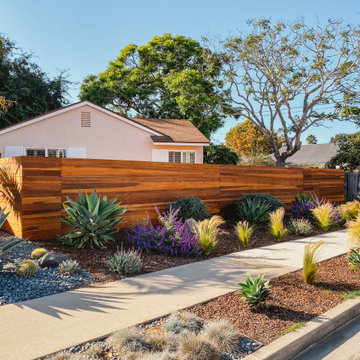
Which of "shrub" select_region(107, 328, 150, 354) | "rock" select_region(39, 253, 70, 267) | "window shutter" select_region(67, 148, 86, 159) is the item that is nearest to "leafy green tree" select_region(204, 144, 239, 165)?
"window shutter" select_region(67, 148, 86, 159)

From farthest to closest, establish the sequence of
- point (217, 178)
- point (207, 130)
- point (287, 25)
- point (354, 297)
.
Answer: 1. point (207, 130)
2. point (287, 25)
3. point (217, 178)
4. point (354, 297)

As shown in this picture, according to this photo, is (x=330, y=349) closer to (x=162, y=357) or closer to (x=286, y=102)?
(x=162, y=357)

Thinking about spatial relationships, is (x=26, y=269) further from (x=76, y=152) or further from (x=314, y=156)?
(x=314, y=156)

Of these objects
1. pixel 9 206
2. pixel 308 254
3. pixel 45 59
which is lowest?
pixel 308 254

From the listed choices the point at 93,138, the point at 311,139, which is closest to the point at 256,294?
the point at 93,138

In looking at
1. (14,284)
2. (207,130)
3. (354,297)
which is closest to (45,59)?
(207,130)

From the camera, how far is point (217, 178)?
9961 mm

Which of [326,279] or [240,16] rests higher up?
[240,16]

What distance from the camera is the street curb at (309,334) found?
3008 mm

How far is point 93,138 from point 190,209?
385 inches

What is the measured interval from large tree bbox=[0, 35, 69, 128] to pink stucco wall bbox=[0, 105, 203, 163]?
9193 millimetres

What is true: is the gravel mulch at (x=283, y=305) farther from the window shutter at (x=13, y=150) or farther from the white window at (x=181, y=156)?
the white window at (x=181, y=156)

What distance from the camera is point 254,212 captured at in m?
9.26

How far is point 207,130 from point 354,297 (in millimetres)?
22202
